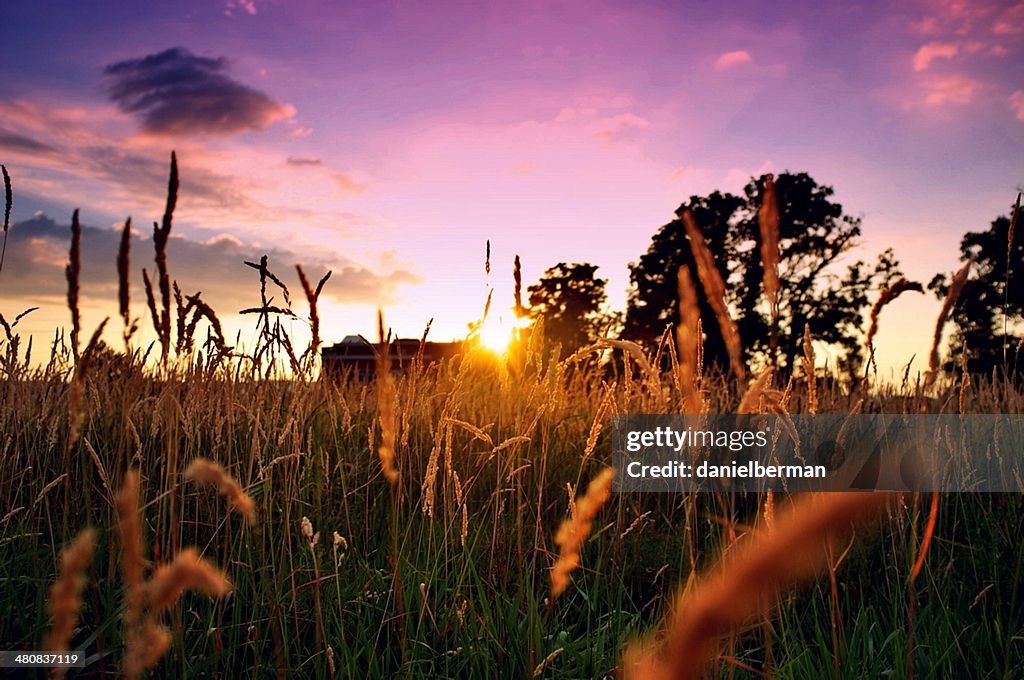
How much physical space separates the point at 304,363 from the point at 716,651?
7.65 feet

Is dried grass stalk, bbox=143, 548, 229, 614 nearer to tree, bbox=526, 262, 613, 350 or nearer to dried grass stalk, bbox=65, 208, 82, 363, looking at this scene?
dried grass stalk, bbox=65, 208, 82, 363

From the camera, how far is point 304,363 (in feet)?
11.6

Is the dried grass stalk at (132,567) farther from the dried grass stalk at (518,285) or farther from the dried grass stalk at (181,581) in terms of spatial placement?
the dried grass stalk at (518,285)

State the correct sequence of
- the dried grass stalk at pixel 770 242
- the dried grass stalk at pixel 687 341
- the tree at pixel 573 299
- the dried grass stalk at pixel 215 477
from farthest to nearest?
the tree at pixel 573 299, the dried grass stalk at pixel 770 242, the dried grass stalk at pixel 687 341, the dried grass stalk at pixel 215 477

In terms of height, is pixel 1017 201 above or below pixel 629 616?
above

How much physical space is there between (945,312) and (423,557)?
7.86ft

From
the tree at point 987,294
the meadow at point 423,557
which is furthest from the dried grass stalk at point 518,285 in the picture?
the tree at point 987,294

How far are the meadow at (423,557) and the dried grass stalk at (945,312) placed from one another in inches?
5.6

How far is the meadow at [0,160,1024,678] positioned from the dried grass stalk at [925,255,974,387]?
14cm

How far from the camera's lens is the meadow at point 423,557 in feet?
5.70

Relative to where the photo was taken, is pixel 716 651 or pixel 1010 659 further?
pixel 1010 659

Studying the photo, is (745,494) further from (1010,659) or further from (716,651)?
(716,651)

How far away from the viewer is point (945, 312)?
1.68 m

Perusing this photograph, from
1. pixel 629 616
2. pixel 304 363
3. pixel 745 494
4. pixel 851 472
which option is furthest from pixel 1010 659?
pixel 304 363
